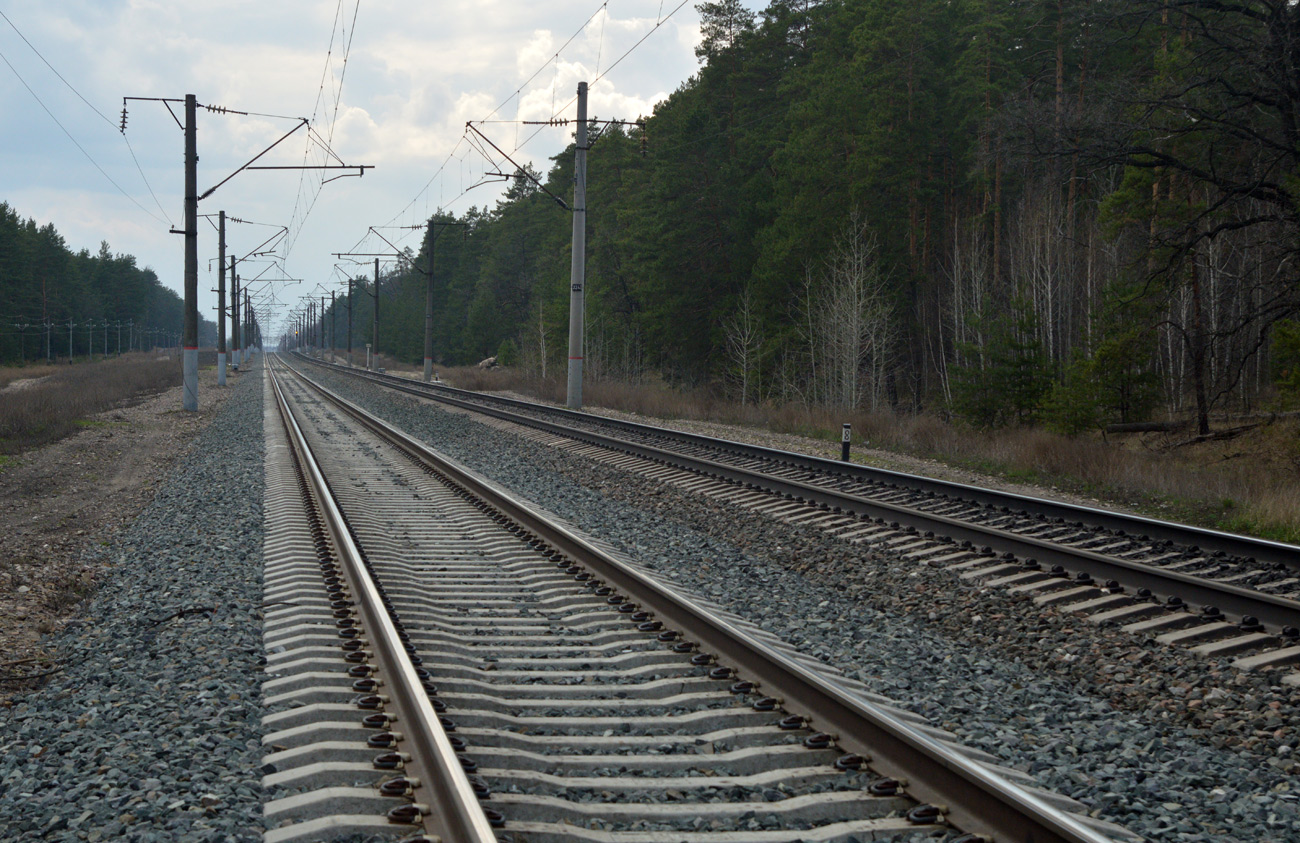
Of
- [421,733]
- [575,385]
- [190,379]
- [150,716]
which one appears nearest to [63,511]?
[150,716]

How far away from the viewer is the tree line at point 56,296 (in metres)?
89.9

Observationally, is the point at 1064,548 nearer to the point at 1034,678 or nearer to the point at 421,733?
the point at 1034,678

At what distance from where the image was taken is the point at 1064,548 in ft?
25.8

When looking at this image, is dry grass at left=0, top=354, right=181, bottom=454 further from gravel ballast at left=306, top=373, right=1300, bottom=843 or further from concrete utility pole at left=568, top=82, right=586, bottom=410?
gravel ballast at left=306, top=373, right=1300, bottom=843

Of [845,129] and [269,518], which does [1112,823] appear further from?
[845,129]

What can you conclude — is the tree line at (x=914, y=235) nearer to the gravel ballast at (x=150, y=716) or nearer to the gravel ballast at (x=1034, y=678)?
the gravel ballast at (x=1034, y=678)

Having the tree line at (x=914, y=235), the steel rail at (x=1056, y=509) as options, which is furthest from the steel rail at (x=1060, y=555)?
the tree line at (x=914, y=235)

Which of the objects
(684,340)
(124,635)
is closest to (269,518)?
(124,635)

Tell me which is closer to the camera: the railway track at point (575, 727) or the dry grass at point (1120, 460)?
the railway track at point (575, 727)

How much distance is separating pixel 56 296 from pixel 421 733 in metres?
126

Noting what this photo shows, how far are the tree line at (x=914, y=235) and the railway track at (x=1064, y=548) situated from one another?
10.1 m

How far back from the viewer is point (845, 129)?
39812mm

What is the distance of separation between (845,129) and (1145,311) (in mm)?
20056

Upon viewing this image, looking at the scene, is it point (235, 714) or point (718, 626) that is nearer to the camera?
point (235, 714)
